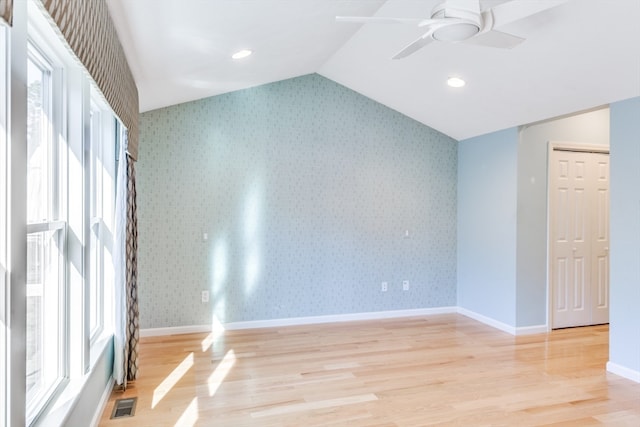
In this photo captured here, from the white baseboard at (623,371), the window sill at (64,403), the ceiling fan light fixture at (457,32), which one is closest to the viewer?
the window sill at (64,403)

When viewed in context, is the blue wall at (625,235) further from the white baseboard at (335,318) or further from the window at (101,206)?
the window at (101,206)

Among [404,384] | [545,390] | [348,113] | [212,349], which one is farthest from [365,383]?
[348,113]

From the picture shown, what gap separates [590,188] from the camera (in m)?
5.01

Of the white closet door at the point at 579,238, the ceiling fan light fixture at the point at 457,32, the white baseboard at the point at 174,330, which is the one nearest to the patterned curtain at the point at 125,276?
the white baseboard at the point at 174,330

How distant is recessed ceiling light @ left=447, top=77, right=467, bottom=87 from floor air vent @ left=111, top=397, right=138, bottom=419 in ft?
12.4

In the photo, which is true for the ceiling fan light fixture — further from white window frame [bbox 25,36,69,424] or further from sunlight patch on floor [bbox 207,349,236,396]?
sunlight patch on floor [bbox 207,349,236,396]

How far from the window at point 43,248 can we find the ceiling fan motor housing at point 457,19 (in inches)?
76.6

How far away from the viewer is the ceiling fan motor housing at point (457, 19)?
206 centimetres

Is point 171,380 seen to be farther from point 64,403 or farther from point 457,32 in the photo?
point 457,32

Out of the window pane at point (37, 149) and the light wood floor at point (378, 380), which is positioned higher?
the window pane at point (37, 149)

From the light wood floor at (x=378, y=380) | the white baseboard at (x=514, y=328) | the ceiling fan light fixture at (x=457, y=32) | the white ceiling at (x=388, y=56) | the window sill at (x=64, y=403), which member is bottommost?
the light wood floor at (x=378, y=380)

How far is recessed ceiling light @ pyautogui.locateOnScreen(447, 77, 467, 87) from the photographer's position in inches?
158

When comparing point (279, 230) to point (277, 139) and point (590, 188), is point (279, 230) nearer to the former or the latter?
point (277, 139)

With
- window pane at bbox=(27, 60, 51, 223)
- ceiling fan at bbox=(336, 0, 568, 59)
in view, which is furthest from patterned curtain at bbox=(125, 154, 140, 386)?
ceiling fan at bbox=(336, 0, 568, 59)
